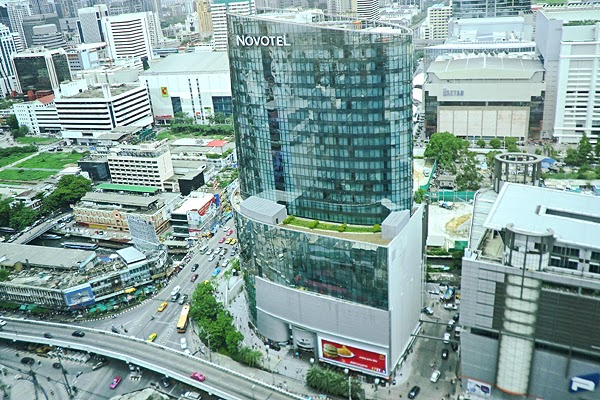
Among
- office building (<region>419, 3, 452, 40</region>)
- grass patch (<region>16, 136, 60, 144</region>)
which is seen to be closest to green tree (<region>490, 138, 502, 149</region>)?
grass patch (<region>16, 136, 60, 144</region>)

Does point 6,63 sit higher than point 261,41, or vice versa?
point 261,41

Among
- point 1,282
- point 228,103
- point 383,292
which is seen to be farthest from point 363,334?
point 228,103

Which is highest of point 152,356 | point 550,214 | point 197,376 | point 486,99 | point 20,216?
point 550,214

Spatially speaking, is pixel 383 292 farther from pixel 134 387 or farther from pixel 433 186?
pixel 433 186

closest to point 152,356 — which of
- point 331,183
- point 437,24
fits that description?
point 331,183

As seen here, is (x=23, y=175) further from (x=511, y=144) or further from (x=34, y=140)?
(x=511, y=144)
